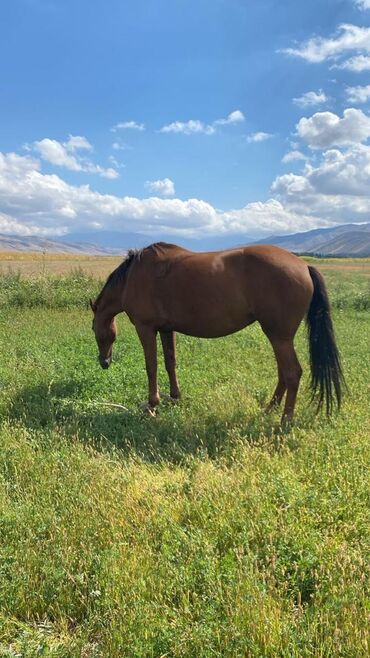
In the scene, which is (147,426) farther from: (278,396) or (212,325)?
(278,396)

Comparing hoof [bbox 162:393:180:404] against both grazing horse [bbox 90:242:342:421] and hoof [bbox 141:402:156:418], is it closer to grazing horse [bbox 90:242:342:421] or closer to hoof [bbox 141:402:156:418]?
grazing horse [bbox 90:242:342:421]

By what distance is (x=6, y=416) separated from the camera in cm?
Answer: 593

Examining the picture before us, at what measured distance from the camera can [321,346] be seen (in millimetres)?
6000

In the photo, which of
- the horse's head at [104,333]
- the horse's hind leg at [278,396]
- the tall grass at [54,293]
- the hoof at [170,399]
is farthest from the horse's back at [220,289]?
the tall grass at [54,293]

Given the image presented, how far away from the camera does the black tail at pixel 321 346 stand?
587 centimetres

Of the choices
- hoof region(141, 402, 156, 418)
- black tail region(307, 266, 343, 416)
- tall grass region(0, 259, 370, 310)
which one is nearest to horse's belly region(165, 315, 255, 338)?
black tail region(307, 266, 343, 416)

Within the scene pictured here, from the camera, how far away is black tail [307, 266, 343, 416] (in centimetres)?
587

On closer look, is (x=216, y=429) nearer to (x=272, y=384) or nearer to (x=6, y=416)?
(x=272, y=384)

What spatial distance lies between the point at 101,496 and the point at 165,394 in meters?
3.30

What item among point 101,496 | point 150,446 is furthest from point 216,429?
point 101,496

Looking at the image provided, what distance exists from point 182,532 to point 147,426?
269cm

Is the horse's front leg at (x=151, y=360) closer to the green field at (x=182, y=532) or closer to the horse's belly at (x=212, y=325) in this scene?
the green field at (x=182, y=532)

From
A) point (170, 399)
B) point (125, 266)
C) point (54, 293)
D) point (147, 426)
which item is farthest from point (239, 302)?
point (54, 293)

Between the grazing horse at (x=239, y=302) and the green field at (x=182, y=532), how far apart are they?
0.58 m
